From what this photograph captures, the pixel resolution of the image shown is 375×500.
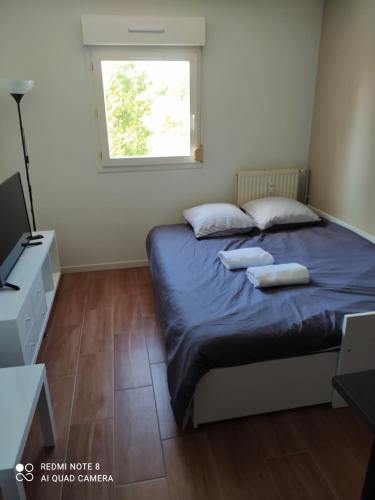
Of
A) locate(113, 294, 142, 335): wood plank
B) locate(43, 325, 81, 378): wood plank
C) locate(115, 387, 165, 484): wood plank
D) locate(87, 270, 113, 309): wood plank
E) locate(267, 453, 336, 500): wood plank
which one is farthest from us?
locate(87, 270, 113, 309): wood plank

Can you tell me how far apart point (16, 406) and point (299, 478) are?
3.97 ft

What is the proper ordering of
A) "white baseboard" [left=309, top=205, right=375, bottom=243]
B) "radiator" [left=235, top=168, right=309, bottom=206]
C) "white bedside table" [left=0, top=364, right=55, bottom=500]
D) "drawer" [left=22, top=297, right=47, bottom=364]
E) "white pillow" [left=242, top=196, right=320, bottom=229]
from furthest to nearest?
"radiator" [left=235, top=168, right=309, bottom=206], "white pillow" [left=242, top=196, right=320, bottom=229], "white baseboard" [left=309, top=205, right=375, bottom=243], "drawer" [left=22, top=297, right=47, bottom=364], "white bedside table" [left=0, top=364, right=55, bottom=500]

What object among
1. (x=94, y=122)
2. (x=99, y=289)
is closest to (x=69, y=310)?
(x=99, y=289)

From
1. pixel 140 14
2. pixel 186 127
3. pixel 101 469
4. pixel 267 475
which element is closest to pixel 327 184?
pixel 186 127

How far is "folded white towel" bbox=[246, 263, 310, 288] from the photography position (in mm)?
2150

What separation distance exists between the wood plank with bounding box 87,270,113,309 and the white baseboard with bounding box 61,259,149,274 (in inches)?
2.4

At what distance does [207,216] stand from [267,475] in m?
1.98

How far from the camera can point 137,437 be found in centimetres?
180

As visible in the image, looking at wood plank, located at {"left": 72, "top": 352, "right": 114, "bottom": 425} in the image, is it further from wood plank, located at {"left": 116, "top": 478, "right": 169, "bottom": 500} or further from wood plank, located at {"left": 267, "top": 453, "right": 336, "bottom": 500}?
wood plank, located at {"left": 267, "top": 453, "right": 336, "bottom": 500}

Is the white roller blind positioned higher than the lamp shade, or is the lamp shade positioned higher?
the white roller blind

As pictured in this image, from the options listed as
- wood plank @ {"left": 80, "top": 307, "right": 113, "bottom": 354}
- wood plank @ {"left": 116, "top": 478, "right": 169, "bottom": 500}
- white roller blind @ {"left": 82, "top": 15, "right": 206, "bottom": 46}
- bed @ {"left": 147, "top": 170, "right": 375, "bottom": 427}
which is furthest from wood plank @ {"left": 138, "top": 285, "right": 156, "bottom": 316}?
white roller blind @ {"left": 82, "top": 15, "right": 206, "bottom": 46}

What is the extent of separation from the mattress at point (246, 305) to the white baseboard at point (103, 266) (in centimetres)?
86

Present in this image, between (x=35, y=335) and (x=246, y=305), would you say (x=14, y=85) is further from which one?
(x=246, y=305)

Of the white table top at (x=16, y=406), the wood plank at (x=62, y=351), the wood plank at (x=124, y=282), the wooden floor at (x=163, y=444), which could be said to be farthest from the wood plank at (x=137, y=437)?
the wood plank at (x=124, y=282)
